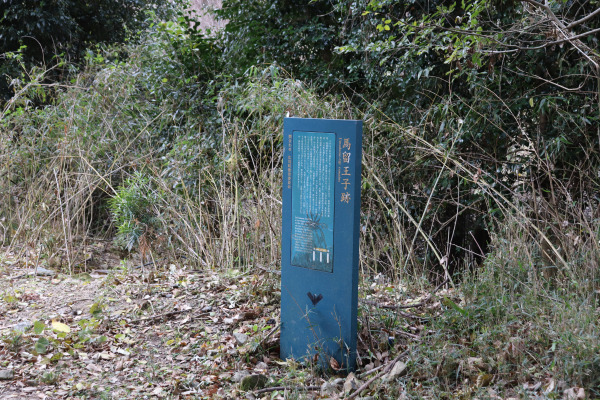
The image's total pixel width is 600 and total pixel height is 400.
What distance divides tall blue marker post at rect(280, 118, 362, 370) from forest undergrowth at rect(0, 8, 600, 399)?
186mm

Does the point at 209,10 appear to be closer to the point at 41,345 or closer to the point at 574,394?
the point at 41,345

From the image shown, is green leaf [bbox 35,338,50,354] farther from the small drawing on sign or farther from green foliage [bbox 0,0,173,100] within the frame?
green foliage [bbox 0,0,173,100]

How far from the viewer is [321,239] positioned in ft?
10.7

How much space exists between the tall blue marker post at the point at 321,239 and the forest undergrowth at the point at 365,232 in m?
0.19

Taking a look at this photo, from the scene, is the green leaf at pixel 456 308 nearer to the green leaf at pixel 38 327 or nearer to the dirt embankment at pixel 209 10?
the green leaf at pixel 38 327

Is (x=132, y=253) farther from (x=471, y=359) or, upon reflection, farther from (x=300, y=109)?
(x=471, y=359)

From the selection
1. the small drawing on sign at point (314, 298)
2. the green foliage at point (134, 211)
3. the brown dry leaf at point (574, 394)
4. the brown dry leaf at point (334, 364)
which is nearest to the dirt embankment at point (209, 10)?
the green foliage at point (134, 211)

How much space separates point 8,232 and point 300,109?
11.7 ft

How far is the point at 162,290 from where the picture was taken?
176 inches

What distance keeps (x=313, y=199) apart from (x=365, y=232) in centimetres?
161

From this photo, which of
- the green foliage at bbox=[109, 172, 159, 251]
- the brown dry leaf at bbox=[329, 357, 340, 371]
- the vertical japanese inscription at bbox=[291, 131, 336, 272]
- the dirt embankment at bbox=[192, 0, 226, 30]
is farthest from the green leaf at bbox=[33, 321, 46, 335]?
the dirt embankment at bbox=[192, 0, 226, 30]

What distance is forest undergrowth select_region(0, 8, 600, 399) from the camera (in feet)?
9.90

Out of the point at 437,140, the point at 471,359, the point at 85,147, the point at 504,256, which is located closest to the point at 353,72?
the point at 437,140

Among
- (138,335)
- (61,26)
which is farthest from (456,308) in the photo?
(61,26)
